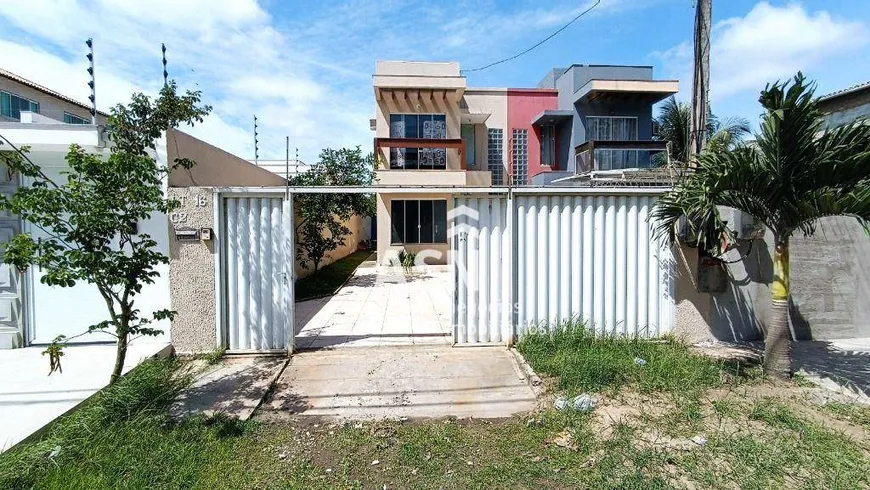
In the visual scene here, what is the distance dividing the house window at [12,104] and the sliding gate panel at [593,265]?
75.5ft

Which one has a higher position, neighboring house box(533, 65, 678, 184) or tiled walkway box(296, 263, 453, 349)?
neighboring house box(533, 65, 678, 184)

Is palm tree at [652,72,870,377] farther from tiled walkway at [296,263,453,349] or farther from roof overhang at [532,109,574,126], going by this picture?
roof overhang at [532,109,574,126]

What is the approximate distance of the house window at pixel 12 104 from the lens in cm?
1770

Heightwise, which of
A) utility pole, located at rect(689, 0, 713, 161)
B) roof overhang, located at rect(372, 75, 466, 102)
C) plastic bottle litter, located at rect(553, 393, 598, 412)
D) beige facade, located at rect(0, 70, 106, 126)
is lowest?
plastic bottle litter, located at rect(553, 393, 598, 412)

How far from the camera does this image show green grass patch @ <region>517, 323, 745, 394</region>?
4.32 meters

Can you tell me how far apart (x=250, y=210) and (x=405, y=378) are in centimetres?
304

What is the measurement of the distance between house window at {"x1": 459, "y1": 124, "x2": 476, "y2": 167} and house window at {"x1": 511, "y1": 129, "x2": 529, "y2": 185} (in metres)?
1.96

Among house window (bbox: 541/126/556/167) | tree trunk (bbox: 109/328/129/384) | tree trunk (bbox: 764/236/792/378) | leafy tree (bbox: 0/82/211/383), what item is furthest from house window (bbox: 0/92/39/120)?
tree trunk (bbox: 764/236/792/378)

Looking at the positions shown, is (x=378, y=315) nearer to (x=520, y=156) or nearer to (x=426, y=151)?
(x=426, y=151)

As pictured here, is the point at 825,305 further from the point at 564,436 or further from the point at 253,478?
the point at 253,478

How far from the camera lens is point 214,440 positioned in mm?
3371

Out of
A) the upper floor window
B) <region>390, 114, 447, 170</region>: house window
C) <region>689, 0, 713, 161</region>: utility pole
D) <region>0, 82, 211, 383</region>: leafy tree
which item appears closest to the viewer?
<region>0, 82, 211, 383</region>: leafy tree

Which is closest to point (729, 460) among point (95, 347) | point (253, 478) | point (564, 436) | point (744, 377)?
point (564, 436)

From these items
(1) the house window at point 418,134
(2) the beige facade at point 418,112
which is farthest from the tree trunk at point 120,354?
(1) the house window at point 418,134
